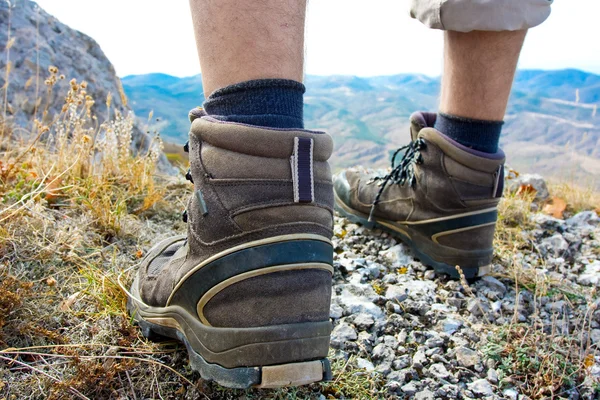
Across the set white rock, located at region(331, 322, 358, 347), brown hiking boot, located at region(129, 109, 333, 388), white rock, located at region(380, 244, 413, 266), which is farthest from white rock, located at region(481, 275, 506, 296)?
brown hiking boot, located at region(129, 109, 333, 388)

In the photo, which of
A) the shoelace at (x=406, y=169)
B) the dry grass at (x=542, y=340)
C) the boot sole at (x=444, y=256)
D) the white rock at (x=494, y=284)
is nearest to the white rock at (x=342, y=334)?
the dry grass at (x=542, y=340)

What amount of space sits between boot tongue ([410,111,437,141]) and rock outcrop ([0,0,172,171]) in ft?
10.6

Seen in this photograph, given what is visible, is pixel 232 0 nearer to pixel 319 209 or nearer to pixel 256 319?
pixel 319 209

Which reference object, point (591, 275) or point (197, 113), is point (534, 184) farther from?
point (197, 113)

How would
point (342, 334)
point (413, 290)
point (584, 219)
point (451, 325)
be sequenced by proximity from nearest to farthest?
point (342, 334), point (451, 325), point (413, 290), point (584, 219)

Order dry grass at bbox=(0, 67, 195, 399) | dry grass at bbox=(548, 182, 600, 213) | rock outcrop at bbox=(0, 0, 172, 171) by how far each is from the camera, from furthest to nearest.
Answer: rock outcrop at bbox=(0, 0, 172, 171), dry grass at bbox=(548, 182, 600, 213), dry grass at bbox=(0, 67, 195, 399)

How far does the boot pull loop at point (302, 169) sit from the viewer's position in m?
1.26

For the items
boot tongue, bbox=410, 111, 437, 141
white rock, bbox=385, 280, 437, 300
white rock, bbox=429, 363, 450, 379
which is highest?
boot tongue, bbox=410, 111, 437, 141

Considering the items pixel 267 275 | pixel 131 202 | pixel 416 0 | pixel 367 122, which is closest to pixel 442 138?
pixel 416 0

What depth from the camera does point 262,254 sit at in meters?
1.26

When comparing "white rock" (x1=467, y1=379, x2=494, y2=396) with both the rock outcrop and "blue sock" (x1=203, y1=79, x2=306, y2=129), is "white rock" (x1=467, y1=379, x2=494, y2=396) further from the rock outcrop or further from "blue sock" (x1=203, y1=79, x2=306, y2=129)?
the rock outcrop

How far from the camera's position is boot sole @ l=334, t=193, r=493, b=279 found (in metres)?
2.23

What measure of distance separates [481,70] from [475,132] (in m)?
0.28

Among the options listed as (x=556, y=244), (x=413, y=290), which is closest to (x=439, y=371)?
(x=413, y=290)
